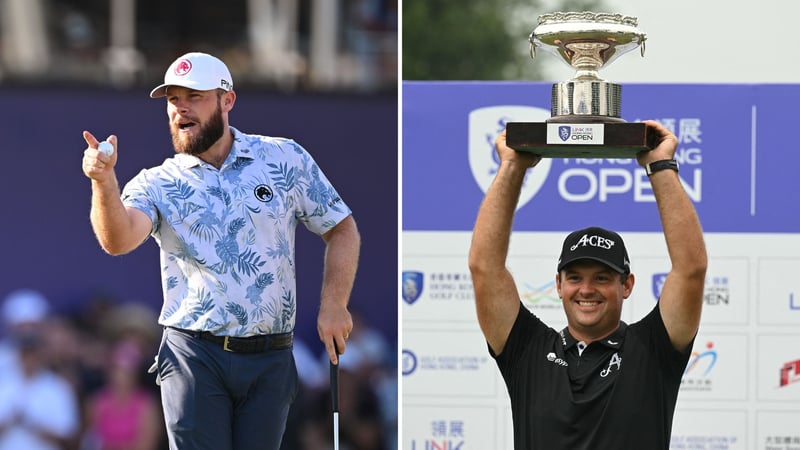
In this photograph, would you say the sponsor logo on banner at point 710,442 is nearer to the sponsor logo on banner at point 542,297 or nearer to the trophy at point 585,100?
the sponsor logo on banner at point 542,297

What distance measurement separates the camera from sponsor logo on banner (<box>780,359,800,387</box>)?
7.56m

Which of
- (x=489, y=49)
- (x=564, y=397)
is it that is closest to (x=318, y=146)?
(x=564, y=397)

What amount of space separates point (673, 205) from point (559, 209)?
2.92 metres

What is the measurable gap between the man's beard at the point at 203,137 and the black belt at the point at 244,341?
64 centimetres

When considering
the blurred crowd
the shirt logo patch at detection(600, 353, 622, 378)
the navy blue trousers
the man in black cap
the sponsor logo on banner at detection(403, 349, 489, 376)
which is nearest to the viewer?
the man in black cap

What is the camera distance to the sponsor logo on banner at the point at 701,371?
24.9 feet

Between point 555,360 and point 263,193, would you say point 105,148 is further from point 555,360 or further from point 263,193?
point 555,360

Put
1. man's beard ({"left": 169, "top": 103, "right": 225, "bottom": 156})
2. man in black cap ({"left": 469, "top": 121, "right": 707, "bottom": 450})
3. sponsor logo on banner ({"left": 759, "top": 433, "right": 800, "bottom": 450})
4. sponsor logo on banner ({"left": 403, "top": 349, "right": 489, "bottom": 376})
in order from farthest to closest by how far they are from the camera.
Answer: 1. sponsor logo on banner ({"left": 403, "top": 349, "right": 489, "bottom": 376})
2. sponsor logo on banner ({"left": 759, "top": 433, "right": 800, "bottom": 450})
3. man's beard ({"left": 169, "top": 103, "right": 225, "bottom": 156})
4. man in black cap ({"left": 469, "top": 121, "right": 707, "bottom": 450})

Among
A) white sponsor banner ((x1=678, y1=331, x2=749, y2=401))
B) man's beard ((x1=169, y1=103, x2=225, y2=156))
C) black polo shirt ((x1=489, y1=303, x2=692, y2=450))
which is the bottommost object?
white sponsor banner ((x1=678, y1=331, x2=749, y2=401))

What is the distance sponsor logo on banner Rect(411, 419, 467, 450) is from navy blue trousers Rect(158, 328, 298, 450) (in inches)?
84.3

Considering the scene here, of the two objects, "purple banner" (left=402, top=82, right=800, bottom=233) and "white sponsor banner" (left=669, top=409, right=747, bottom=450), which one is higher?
"purple banner" (left=402, top=82, right=800, bottom=233)

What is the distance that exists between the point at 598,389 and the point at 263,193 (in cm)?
145

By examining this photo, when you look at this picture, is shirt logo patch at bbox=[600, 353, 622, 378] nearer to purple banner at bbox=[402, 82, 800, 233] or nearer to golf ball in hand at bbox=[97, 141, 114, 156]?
golf ball in hand at bbox=[97, 141, 114, 156]

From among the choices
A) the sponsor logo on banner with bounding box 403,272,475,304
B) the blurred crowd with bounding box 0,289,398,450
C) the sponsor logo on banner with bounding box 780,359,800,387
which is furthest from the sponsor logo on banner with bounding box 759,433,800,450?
the blurred crowd with bounding box 0,289,398,450
